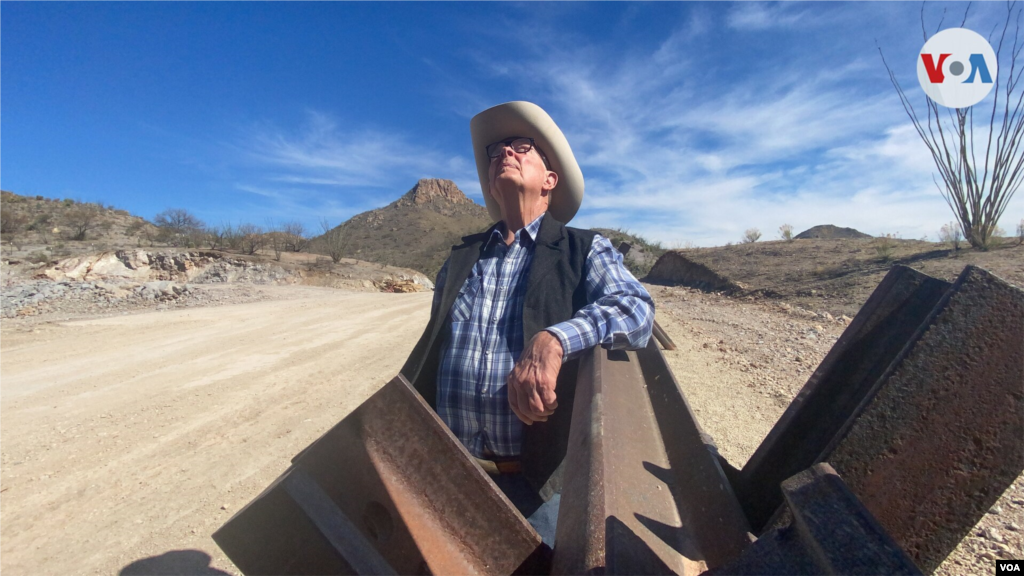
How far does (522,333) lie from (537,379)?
427 mm

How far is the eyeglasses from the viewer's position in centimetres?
236

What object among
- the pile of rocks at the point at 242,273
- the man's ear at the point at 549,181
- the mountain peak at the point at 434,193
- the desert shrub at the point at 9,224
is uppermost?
the mountain peak at the point at 434,193

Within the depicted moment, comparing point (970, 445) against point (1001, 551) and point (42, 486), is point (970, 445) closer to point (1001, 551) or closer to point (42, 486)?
point (1001, 551)

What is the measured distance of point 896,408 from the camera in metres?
0.84

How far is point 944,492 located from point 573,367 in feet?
3.62

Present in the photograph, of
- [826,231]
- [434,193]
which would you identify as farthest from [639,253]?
[434,193]

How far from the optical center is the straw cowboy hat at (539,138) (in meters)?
2.46

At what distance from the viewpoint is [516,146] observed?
2.36 m

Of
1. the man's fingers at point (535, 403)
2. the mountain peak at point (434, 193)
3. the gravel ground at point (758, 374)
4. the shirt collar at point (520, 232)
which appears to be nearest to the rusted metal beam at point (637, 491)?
the man's fingers at point (535, 403)

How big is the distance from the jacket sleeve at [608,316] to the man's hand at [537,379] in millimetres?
43

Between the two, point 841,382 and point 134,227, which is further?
point 134,227

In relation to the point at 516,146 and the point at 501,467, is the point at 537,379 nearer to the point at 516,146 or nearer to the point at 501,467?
the point at 501,467

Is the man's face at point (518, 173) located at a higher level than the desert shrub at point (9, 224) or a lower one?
lower

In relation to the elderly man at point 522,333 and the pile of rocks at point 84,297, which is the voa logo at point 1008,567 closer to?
the elderly man at point 522,333
